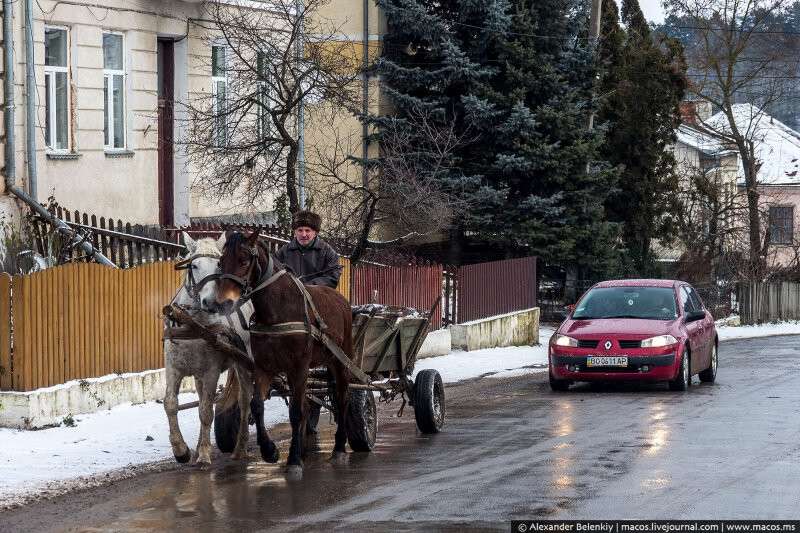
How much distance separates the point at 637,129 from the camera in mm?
39562

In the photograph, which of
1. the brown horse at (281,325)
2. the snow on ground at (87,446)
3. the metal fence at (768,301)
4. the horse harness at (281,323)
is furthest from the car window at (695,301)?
the metal fence at (768,301)

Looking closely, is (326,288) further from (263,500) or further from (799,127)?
(799,127)

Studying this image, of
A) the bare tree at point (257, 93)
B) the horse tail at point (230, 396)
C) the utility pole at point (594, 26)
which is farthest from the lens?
the utility pole at point (594, 26)

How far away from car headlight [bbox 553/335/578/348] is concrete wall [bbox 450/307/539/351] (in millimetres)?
6974

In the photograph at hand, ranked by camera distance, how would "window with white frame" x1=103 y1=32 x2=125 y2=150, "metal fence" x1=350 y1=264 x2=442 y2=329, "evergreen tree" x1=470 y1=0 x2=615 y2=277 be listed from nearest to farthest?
1. "metal fence" x1=350 y1=264 x2=442 y2=329
2. "window with white frame" x1=103 y1=32 x2=125 y2=150
3. "evergreen tree" x1=470 y1=0 x2=615 y2=277

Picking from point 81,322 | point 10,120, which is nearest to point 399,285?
point 10,120

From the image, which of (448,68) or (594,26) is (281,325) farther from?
(594,26)

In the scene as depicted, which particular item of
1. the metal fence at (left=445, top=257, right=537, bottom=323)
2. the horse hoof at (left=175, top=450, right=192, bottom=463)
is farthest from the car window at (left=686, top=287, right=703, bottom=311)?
the horse hoof at (left=175, top=450, right=192, bottom=463)

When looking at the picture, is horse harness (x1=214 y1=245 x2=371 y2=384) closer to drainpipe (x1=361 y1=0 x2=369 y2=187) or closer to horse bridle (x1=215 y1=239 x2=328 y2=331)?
horse bridle (x1=215 y1=239 x2=328 y2=331)

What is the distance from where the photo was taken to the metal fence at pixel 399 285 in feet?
77.9

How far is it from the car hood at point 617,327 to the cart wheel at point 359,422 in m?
7.02

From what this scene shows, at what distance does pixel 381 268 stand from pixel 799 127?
283ft

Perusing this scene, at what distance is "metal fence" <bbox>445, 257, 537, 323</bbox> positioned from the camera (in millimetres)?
27333

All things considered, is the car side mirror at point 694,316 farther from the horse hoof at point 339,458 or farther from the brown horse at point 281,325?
the brown horse at point 281,325
